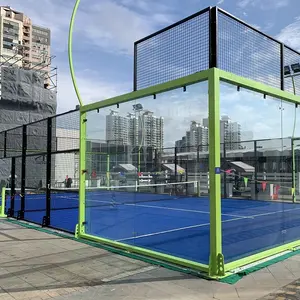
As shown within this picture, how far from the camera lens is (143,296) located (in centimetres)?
458

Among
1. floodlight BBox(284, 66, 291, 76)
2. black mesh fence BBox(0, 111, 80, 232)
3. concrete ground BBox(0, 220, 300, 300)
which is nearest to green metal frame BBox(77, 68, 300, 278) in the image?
concrete ground BBox(0, 220, 300, 300)

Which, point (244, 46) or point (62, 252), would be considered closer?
point (244, 46)

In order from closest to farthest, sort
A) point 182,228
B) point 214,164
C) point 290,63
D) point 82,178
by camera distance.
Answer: point 214,164 < point 290,63 < point 82,178 < point 182,228

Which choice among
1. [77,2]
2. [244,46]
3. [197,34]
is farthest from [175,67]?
[77,2]

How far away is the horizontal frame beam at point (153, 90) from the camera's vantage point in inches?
226

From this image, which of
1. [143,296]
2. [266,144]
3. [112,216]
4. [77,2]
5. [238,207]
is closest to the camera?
[143,296]

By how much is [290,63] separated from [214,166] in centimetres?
407

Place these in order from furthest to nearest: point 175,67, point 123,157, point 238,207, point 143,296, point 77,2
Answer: point 238,207, point 77,2, point 123,157, point 175,67, point 143,296

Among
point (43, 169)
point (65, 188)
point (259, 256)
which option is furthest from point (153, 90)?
point (43, 169)

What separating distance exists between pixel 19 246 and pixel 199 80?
517 centimetres

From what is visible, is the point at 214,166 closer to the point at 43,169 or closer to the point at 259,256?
the point at 259,256

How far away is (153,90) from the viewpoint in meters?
6.63

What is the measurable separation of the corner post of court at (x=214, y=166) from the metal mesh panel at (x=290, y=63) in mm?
3054

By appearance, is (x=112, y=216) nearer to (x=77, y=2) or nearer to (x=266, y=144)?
(x=266, y=144)
